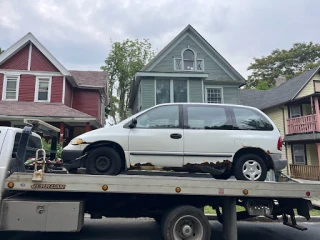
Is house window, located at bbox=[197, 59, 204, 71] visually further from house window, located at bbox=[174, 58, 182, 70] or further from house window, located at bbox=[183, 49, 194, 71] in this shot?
house window, located at bbox=[174, 58, 182, 70]

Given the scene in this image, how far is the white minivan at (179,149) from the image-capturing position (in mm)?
4871

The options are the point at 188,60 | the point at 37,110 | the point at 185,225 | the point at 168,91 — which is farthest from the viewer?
the point at 188,60

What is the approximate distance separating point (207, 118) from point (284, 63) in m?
38.4

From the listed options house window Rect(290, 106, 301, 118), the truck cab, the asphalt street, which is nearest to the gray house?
house window Rect(290, 106, 301, 118)

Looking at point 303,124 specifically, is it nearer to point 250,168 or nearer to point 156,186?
point 250,168

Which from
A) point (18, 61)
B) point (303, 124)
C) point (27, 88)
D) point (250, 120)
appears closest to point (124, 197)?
point (250, 120)

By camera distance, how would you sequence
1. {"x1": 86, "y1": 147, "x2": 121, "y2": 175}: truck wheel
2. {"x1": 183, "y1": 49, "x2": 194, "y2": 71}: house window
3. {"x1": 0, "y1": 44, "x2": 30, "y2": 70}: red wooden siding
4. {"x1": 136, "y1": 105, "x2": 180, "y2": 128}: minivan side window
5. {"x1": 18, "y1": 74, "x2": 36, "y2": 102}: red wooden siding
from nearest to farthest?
{"x1": 86, "y1": 147, "x2": 121, "y2": 175}: truck wheel
{"x1": 136, "y1": 105, "x2": 180, "y2": 128}: minivan side window
{"x1": 18, "y1": 74, "x2": 36, "y2": 102}: red wooden siding
{"x1": 0, "y1": 44, "x2": 30, "y2": 70}: red wooden siding
{"x1": 183, "y1": 49, "x2": 194, "y2": 71}: house window

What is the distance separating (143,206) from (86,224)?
232cm

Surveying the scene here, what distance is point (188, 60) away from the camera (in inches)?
703

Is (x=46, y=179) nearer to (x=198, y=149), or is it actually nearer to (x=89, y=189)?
(x=89, y=189)

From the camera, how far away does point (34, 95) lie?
54.4 feet

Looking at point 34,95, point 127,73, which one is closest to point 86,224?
point 34,95

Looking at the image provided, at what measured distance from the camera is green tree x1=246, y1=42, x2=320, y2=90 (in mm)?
37656

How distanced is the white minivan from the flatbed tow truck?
16.0 inches
